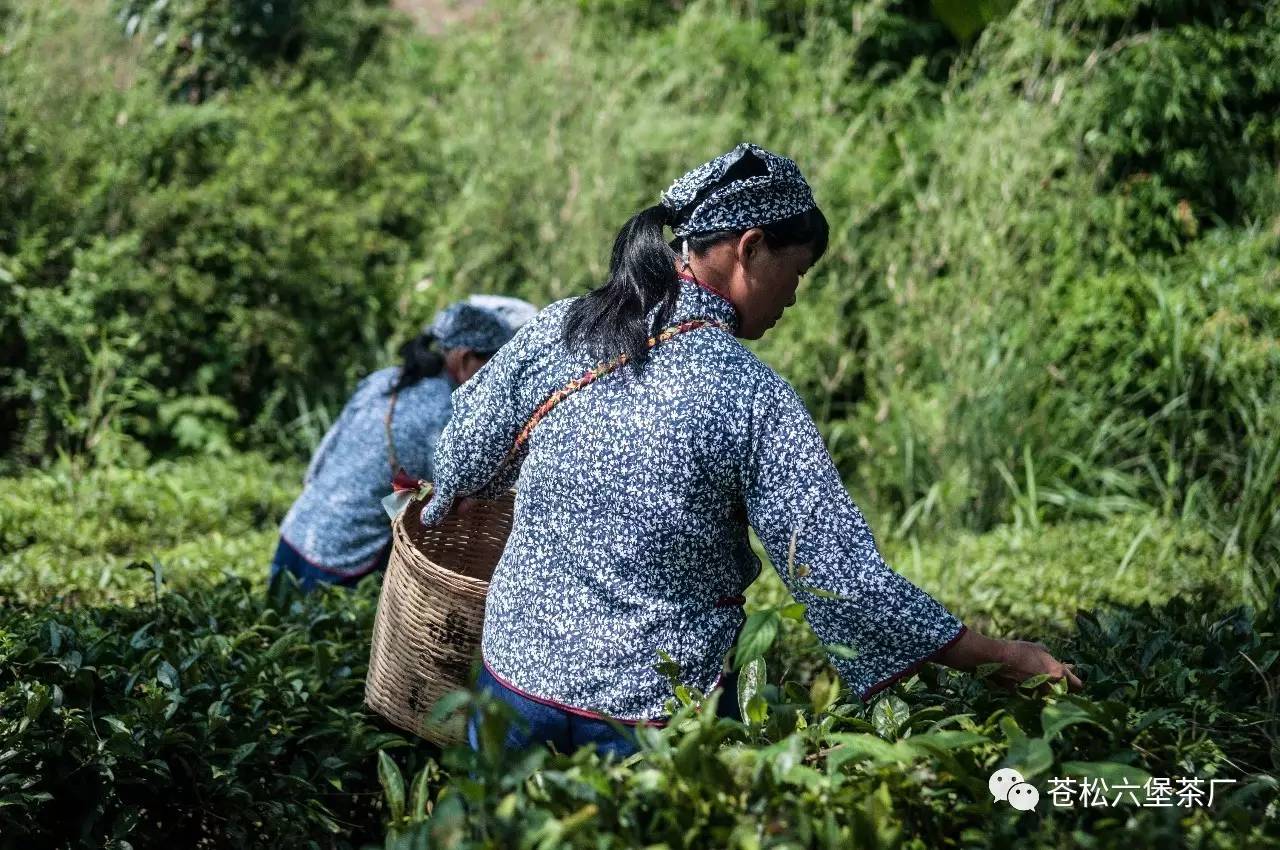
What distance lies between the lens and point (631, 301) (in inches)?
94.6

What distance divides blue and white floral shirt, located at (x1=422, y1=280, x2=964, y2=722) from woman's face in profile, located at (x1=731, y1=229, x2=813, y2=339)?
45 millimetres

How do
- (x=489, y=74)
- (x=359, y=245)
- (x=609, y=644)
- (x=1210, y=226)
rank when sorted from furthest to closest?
1. (x=489, y=74)
2. (x=359, y=245)
3. (x=1210, y=226)
4. (x=609, y=644)

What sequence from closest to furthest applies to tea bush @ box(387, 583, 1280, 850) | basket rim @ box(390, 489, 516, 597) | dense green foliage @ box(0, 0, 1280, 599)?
1. tea bush @ box(387, 583, 1280, 850)
2. basket rim @ box(390, 489, 516, 597)
3. dense green foliage @ box(0, 0, 1280, 599)

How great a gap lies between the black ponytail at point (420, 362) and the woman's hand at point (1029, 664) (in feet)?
8.61

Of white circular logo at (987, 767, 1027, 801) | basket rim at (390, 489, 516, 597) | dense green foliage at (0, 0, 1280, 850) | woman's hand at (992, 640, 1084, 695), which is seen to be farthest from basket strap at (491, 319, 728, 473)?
dense green foliage at (0, 0, 1280, 850)

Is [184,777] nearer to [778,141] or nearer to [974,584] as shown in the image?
[974,584]

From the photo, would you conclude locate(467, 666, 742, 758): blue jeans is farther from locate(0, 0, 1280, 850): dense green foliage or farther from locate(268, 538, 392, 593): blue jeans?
locate(268, 538, 392, 593): blue jeans

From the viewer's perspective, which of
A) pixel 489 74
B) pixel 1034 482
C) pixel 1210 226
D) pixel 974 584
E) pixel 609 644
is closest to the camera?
pixel 609 644

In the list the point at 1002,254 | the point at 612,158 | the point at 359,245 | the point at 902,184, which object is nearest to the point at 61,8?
the point at 359,245

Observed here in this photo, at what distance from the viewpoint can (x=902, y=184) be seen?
7.56 metres

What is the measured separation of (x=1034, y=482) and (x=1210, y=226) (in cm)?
222

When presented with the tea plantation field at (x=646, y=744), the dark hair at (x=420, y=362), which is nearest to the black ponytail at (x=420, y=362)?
the dark hair at (x=420, y=362)

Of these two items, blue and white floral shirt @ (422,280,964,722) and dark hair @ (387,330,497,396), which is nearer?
blue and white floral shirt @ (422,280,964,722)

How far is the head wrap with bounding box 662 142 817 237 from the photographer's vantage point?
94.4 inches
